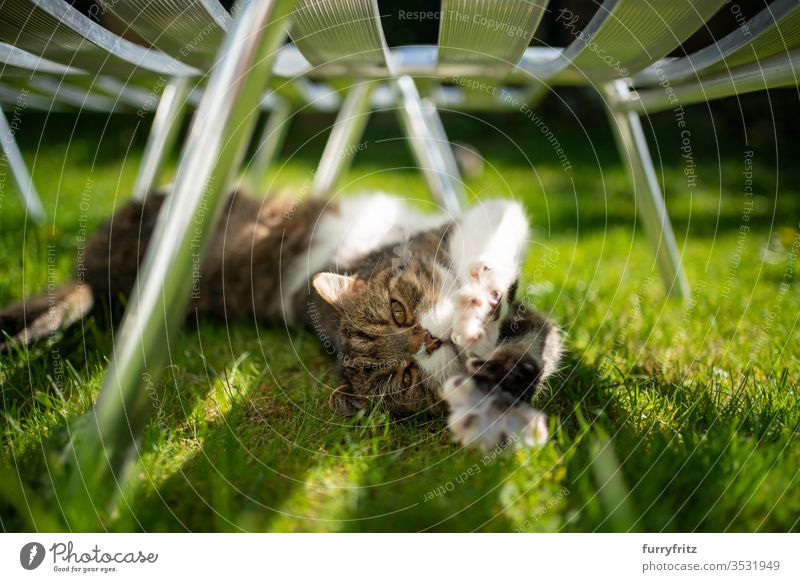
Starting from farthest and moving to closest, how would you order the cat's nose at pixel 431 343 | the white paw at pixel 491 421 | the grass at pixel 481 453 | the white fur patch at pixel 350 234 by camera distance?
1. the white fur patch at pixel 350 234
2. the cat's nose at pixel 431 343
3. the white paw at pixel 491 421
4. the grass at pixel 481 453

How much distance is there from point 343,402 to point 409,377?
10.7 inches

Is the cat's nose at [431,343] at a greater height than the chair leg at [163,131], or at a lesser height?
lesser

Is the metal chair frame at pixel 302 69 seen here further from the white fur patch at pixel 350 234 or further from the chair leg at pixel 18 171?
the chair leg at pixel 18 171

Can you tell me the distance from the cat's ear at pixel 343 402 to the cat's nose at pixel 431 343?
29cm

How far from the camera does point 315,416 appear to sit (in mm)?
1627

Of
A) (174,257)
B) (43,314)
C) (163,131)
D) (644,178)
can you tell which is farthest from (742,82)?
(43,314)

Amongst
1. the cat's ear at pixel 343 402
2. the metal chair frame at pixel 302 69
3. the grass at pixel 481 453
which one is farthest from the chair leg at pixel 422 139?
the cat's ear at pixel 343 402

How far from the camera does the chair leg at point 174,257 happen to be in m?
1.03

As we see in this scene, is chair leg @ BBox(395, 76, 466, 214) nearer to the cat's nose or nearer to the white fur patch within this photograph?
the white fur patch

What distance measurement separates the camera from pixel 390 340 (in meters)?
1.94

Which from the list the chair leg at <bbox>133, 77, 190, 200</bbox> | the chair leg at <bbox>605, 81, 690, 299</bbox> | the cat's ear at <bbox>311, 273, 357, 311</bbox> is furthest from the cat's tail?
the chair leg at <bbox>605, 81, 690, 299</bbox>
